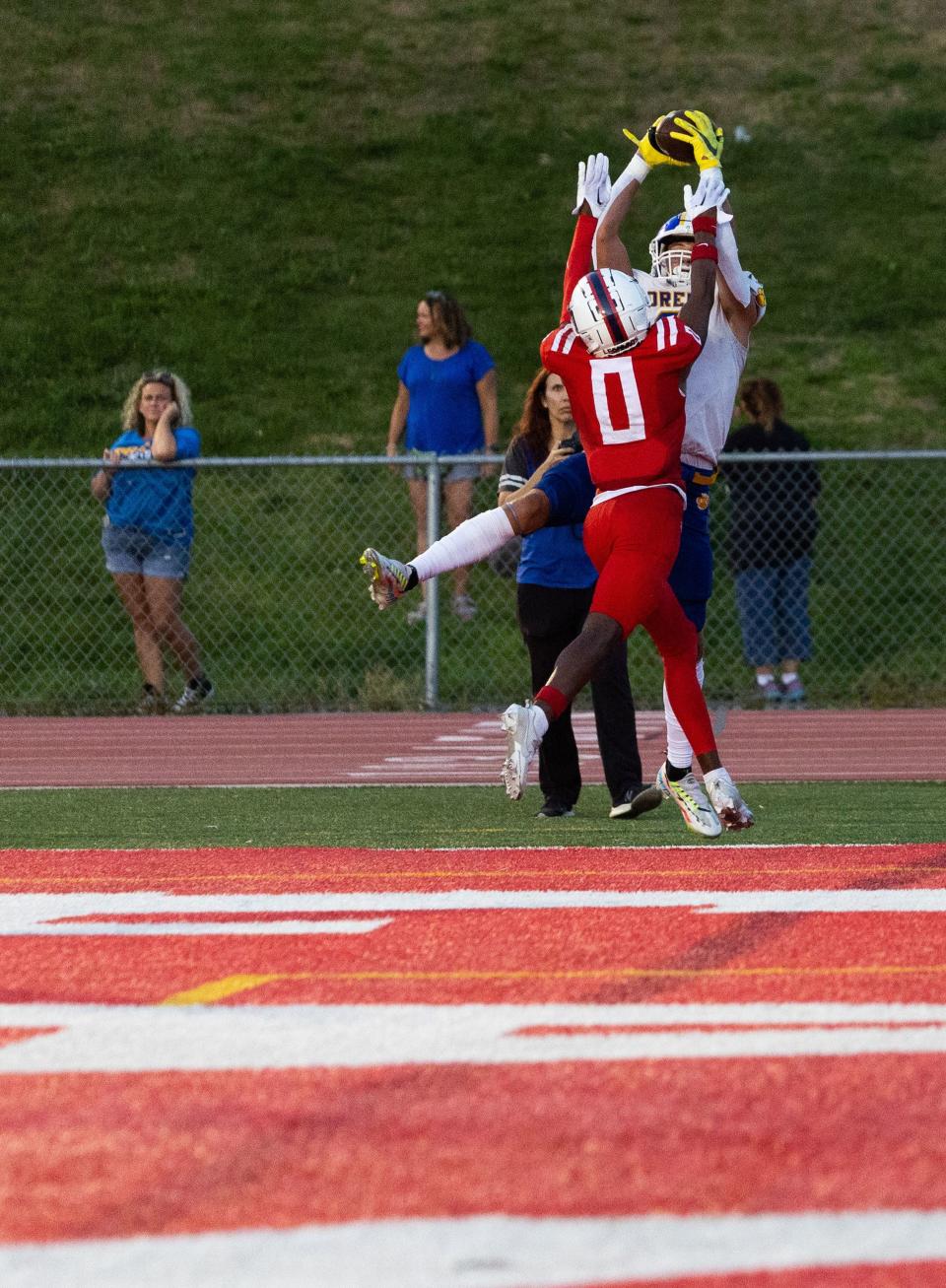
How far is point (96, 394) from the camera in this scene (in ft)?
70.2

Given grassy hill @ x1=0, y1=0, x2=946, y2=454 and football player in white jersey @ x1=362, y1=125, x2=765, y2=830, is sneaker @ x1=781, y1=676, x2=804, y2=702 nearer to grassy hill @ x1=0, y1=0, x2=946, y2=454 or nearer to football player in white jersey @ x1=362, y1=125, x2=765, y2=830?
grassy hill @ x1=0, y1=0, x2=946, y2=454

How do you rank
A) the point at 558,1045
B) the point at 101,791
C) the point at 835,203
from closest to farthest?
the point at 558,1045
the point at 101,791
the point at 835,203

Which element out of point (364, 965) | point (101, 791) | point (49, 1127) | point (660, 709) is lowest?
point (660, 709)

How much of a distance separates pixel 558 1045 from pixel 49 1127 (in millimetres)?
865

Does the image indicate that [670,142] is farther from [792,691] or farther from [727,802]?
[792,691]

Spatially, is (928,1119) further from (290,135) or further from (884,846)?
(290,135)

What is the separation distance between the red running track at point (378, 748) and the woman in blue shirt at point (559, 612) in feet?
5.22

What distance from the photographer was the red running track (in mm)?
10805

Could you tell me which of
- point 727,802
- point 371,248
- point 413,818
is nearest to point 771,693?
point 413,818

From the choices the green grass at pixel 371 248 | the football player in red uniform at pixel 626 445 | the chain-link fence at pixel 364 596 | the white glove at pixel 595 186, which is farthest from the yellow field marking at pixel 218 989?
the green grass at pixel 371 248

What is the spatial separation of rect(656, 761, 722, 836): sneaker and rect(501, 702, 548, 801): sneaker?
82cm

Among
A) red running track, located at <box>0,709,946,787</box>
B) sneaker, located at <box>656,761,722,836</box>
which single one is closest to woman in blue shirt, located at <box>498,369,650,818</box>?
sneaker, located at <box>656,761,722,836</box>

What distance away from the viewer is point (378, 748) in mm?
12438

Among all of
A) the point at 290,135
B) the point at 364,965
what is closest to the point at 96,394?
the point at 290,135
